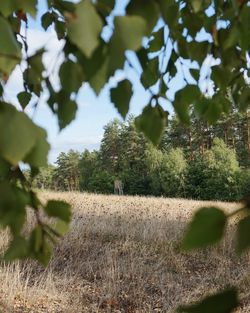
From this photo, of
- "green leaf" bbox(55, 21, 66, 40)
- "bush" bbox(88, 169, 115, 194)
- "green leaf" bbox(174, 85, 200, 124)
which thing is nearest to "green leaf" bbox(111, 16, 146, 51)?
"green leaf" bbox(174, 85, 200, 124)

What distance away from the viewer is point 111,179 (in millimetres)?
46000

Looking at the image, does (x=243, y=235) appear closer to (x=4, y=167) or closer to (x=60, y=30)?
(x=4, y=167)

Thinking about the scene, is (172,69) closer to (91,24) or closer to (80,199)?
(91,24)

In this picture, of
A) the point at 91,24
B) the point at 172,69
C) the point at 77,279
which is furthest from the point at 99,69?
the point at 77,279

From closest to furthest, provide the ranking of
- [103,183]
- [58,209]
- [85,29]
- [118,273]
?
1. [85,29]
2. [58,209]
3. [118,273]
4. [103,183]

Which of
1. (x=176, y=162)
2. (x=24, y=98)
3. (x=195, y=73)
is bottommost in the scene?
(x=24, y=98)

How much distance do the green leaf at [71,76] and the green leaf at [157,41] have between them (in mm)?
797

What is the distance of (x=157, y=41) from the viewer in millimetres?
1452

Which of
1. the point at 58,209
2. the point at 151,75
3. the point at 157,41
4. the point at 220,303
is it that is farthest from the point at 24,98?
the point at 220,303

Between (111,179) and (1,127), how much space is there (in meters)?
45.6

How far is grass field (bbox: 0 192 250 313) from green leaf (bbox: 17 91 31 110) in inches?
104

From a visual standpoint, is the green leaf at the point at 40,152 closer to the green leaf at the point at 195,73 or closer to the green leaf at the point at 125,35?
the green leaf at the point at 125,35

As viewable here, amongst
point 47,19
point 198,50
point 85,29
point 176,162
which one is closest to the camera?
point 85,29

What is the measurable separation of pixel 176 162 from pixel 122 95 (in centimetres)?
3860
